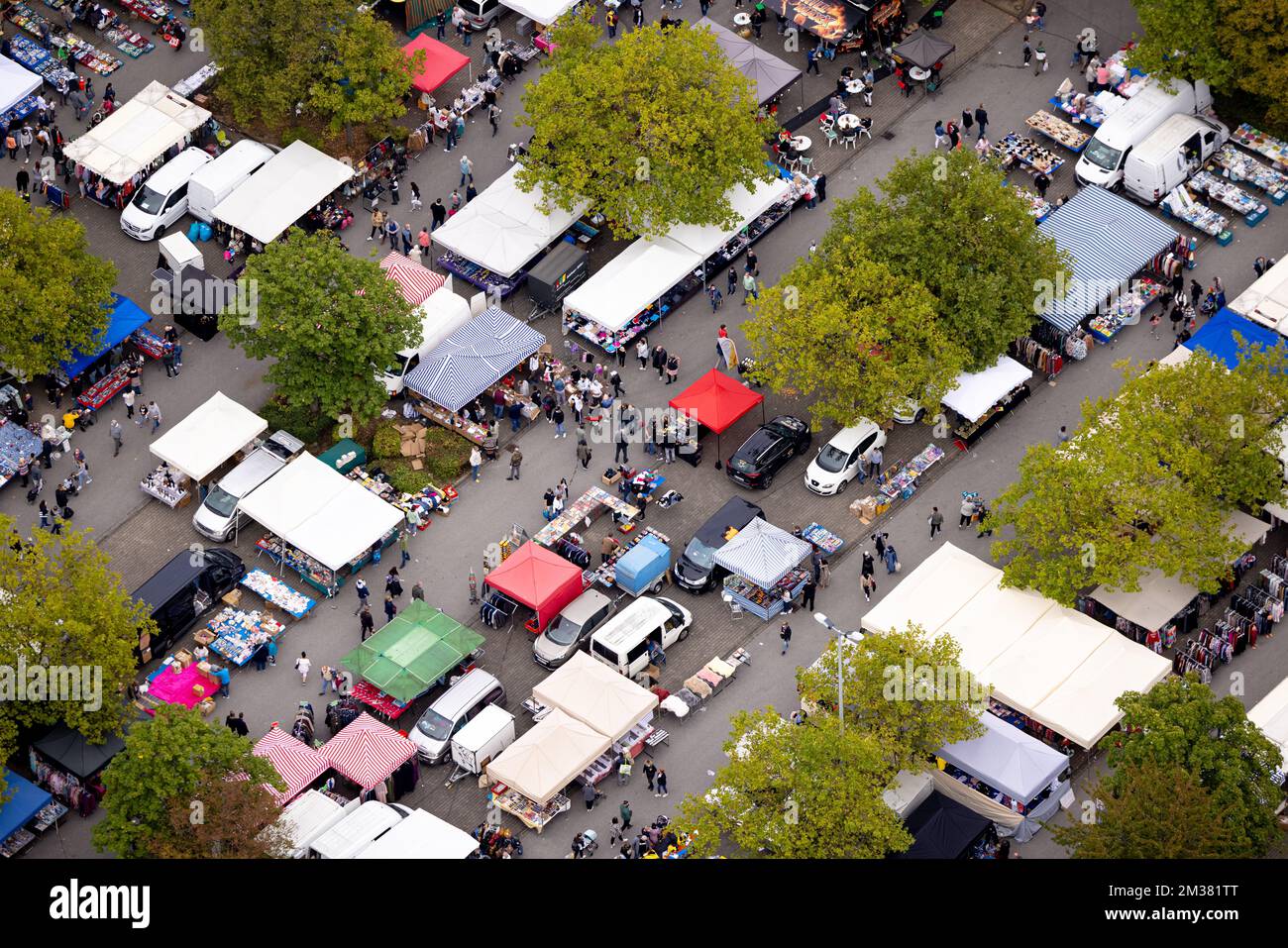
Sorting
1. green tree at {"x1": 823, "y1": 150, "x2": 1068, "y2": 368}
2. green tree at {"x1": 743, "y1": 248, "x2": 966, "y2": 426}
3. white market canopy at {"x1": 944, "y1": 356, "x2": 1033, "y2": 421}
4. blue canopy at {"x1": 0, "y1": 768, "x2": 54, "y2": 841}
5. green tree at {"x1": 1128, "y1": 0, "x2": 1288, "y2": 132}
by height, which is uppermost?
green tree at {"x1": 1128, "y1": 0, "x2": 1288, "y2": 132}

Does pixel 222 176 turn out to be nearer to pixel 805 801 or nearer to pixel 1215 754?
pixel 805 801

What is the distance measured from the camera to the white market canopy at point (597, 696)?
71375mm

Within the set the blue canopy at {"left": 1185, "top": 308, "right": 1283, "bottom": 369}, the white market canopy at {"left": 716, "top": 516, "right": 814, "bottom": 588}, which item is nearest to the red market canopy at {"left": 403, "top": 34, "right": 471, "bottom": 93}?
the white market canopy at {"left": 716, "top": 516, "right": 814, "bottom": 588}

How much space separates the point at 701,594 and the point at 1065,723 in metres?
15.3

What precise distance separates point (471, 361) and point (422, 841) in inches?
930

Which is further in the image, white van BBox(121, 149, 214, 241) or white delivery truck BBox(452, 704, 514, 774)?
white van BBox(121, 149, 214, 241)

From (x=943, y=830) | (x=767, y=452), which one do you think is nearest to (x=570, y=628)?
(x=767, y=452)

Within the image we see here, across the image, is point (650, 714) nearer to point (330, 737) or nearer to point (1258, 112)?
point (330, 737)

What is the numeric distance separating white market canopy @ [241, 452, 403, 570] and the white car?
1695 centimetres

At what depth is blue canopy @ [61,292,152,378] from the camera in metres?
85.2

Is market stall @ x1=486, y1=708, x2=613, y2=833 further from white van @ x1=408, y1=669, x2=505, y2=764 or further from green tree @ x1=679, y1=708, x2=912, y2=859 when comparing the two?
green tree @ x1=679, y1=708, x2=912, y2=859

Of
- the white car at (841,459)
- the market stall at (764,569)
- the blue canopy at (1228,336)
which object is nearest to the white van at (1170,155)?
the blue canopy at (1228,336)

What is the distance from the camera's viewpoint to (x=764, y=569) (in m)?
76.0

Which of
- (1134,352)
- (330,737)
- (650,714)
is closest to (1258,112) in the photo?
(1134,352)
